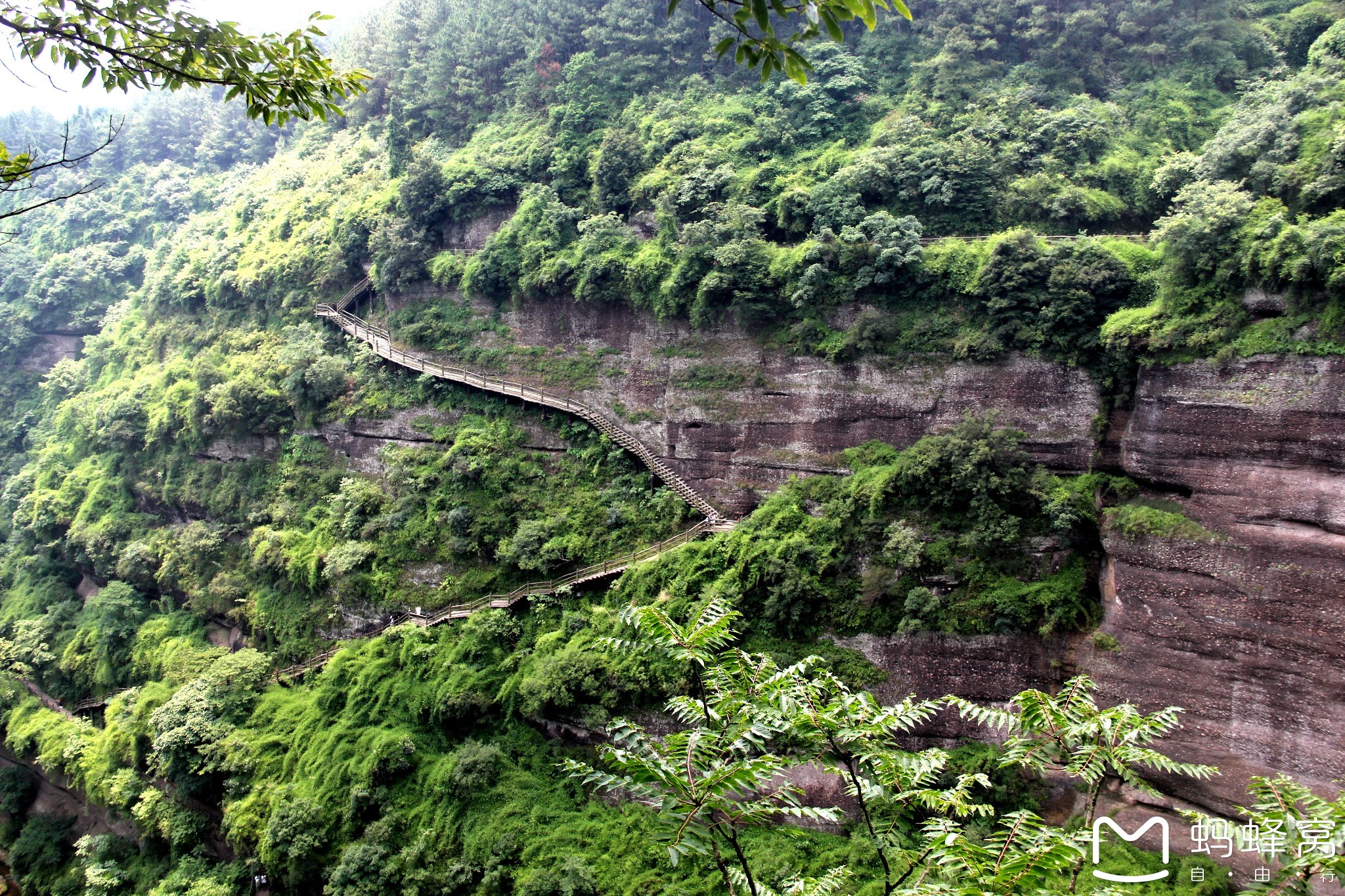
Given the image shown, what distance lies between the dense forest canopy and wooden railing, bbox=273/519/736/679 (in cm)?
46

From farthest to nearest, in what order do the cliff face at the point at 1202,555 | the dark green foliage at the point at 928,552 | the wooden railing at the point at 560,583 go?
the wooden railing at the point at 560,583 < the dark green foliage at the point at 928,552 < the cliff face at the point at 1202,555

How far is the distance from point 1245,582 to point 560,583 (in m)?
15.9

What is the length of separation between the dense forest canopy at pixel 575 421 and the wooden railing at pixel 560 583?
458mm

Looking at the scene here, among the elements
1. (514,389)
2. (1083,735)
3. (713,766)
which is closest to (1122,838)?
(1083,735)

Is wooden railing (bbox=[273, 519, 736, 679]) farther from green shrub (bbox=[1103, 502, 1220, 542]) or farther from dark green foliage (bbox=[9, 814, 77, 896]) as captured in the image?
dark green foliage (bbox=[9, 814, 77, 896])

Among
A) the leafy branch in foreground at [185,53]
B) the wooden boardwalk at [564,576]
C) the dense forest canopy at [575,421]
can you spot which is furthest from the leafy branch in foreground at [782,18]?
the wooden boardwalk at [564,576]

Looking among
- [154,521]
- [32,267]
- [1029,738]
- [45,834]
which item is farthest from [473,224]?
[32,267]

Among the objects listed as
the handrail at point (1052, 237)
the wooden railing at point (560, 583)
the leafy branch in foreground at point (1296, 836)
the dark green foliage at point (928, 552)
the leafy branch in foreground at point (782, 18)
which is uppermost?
the handrail at point (1052, 237)

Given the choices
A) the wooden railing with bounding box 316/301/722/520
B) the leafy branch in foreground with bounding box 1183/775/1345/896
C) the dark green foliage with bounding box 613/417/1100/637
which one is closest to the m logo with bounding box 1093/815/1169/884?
the leafy branch in foreground with bounding box 1183/775/1345/896

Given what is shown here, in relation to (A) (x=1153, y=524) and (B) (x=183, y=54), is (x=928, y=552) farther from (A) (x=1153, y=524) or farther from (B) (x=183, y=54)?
(B) (x=183, y=54)

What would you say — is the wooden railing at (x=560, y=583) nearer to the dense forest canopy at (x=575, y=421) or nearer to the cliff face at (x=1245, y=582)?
the dense forest canopy at (x=575, y=421)

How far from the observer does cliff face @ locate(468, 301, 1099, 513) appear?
18.2 metres

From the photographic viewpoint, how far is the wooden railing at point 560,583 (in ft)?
69.4

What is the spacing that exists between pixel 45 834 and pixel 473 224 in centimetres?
2540
